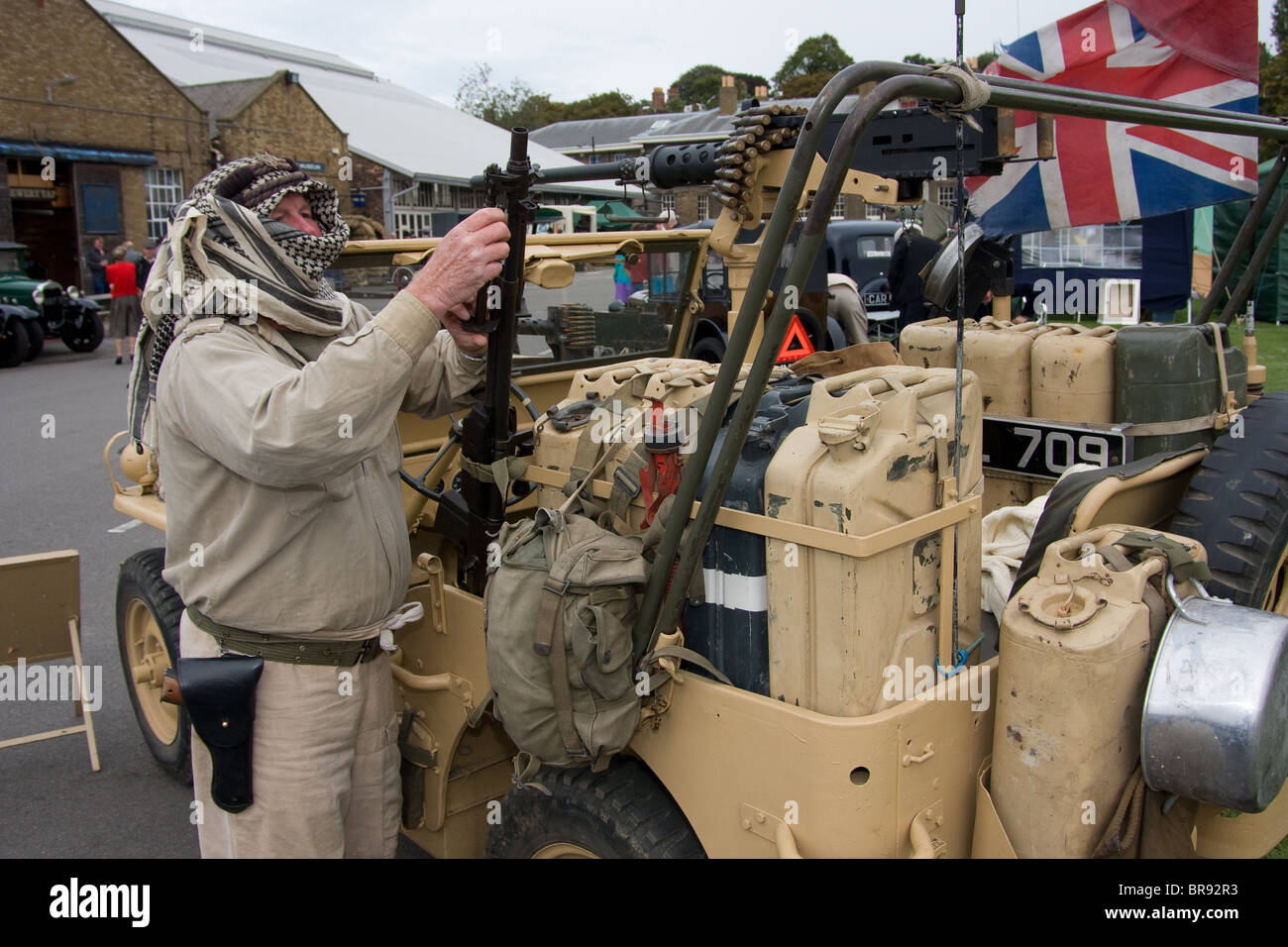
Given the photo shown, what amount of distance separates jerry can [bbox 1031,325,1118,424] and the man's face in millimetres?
2137

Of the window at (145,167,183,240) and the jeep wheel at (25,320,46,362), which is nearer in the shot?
the jeep wheel at (25,320,46,362)

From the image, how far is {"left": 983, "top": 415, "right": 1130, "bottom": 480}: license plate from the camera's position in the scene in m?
2.94

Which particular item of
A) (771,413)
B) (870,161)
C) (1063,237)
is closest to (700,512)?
(771,413)

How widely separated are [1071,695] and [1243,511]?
78cm

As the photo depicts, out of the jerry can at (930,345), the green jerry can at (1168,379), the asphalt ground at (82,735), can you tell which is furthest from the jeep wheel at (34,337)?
the green jerry can at (1168,379)

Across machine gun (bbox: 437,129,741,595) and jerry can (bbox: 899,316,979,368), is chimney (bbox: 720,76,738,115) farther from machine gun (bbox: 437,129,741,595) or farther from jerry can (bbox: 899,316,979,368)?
machine gun (bbox: 437,129,741,595)

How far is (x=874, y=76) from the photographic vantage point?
62.8 inches

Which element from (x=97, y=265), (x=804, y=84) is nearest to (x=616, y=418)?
(x=97, y=265)

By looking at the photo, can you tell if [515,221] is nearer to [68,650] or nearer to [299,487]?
[299,487]

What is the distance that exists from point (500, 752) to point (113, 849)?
5.27 feet

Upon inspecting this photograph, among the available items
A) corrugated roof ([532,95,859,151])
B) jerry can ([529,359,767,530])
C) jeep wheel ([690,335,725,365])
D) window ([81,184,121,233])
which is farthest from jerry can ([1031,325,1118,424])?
corrugated roof ([532,95,859,151])

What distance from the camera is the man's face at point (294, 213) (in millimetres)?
2375

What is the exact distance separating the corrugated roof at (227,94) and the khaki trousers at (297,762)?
92.0ft

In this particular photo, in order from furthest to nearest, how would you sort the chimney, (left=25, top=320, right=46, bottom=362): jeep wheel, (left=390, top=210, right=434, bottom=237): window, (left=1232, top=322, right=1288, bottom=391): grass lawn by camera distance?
the chimney → (left=390, top=210, right=434, bottom=237): window → (left=25, top=320, right=46, bottom=362): jeep wheel → (left=1232, top=322, right=1288, bottom=391): grass lawn
